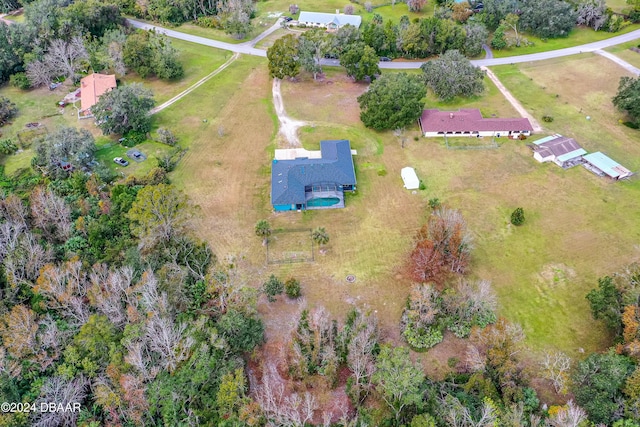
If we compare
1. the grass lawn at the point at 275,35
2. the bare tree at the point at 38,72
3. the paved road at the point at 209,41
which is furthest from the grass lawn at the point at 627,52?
the bare tree at the point at 38,72

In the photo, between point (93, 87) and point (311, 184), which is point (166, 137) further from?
point (311, 184)

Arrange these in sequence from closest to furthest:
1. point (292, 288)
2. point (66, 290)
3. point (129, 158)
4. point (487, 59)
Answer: point (66, 290), point (292, 288), point (129, 158), point (487, 59)

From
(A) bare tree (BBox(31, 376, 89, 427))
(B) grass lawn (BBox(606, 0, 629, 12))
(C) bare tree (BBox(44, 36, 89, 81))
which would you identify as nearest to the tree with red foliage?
(A) bare tree (BBox(31, 376, 89, 427))

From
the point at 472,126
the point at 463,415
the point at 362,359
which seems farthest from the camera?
the point at 472,126

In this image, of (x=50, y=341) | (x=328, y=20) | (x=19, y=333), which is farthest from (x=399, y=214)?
(x=328, y=20)

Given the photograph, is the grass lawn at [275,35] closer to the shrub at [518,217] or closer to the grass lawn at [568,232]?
the grass lawn at [568,232]

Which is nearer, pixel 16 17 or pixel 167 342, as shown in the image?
pixel 167 342

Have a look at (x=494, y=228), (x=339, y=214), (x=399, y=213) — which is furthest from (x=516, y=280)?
(x=339, y=214)

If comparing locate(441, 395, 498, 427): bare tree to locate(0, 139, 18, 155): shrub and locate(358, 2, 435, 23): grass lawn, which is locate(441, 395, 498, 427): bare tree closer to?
locate(0, 139, 18, 155): shrub
